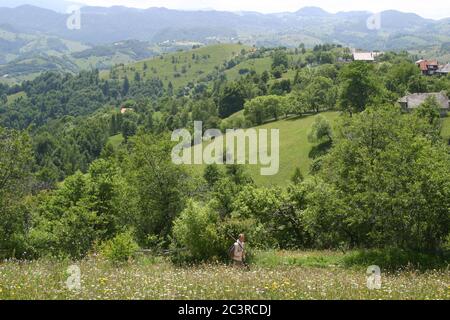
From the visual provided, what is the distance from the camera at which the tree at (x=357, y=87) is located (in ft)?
290

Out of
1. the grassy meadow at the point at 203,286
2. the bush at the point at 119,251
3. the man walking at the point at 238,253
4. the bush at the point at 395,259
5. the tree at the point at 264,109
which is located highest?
the grassy meadow at the point at 203,286

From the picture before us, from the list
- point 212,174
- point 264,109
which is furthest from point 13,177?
point 264,109

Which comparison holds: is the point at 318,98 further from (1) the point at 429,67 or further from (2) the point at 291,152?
(1) the point at 429,67

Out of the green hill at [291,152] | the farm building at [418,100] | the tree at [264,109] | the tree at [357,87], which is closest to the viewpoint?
the green hill at [291,152]

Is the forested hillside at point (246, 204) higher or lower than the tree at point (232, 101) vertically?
higher

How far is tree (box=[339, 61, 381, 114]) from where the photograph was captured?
3474 inches

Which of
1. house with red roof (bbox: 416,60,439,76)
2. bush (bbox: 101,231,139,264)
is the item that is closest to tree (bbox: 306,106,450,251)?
bush (bbox: 101,231,139,264)

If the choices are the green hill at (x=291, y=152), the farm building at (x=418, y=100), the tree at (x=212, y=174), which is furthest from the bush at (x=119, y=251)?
the farm building at (x=418, y=100)

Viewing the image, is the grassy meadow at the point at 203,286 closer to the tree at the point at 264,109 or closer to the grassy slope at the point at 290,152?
the grassy slope at the point at 290,152

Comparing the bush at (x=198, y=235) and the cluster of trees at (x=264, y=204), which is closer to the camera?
the bush at (x=198, y=235)

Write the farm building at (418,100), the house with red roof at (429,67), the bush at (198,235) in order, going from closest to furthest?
the bush at (198,235) → the farm building at (418,100) → the house with red roof at (429,67)

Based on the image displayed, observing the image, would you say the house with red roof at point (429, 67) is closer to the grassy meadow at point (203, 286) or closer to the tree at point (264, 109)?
the tree at point (264, 109)
